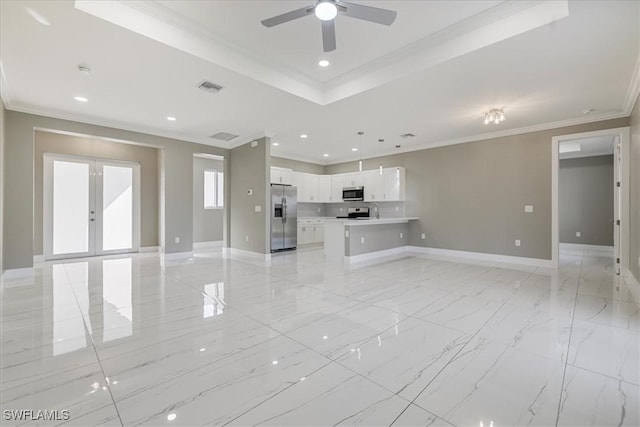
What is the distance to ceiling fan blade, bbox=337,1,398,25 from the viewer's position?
224 centimetres

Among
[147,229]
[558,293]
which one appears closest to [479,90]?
[558,293]

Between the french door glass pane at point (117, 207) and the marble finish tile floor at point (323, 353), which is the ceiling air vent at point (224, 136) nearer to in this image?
the french door glass pane at point (117, 207)

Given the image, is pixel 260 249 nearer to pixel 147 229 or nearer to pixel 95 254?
pixel 147 229

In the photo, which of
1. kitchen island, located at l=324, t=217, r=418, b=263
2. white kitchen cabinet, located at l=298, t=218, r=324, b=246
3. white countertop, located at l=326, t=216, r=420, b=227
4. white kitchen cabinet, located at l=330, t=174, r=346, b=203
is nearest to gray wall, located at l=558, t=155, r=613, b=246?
white countertop, located at l=326, t=216, r=420, b=227

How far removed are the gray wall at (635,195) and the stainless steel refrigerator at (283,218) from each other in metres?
6.41

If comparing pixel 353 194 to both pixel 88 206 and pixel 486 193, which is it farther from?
pixel 88 206

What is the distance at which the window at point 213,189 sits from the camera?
8.79 meters

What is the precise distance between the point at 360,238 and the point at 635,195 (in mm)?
4335

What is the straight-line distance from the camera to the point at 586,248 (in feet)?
24.6

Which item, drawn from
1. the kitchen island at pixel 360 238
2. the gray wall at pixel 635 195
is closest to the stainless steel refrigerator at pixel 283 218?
the kitchen island at pixel 360 238

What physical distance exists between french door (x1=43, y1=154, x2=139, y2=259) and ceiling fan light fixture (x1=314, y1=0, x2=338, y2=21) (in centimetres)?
690

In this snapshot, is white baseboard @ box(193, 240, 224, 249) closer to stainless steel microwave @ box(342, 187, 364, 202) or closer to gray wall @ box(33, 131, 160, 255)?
gray wall @ box(33, 131, 160, 255)

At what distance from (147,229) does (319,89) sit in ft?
19.4

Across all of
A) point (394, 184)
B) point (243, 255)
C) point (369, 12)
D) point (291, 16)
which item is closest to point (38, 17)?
point (291, 16)
